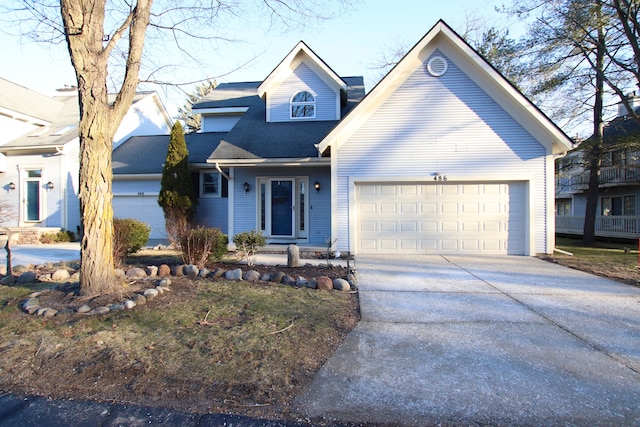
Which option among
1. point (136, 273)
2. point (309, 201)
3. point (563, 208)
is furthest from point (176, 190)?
point (563, 208)

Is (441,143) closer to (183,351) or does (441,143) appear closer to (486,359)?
(486,359)

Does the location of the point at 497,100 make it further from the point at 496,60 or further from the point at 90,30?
the point at 496,60

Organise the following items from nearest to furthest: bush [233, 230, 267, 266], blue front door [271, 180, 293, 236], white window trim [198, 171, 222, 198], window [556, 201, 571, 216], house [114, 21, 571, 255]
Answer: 1. bush [233, 230, 267, 266]
2. house [114, 21, 571, 255]
3. blue front door [271, 180, 293, 236]
4. white window trim [198, 171, 222, 198]
5. window [556, 201, 571, 216]

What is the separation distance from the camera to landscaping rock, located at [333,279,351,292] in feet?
20.5

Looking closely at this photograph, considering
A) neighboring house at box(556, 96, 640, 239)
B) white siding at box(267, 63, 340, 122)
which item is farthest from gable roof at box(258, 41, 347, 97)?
neighboring house at box(556, 96, 640, 239)

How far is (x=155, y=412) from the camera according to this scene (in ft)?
8.80

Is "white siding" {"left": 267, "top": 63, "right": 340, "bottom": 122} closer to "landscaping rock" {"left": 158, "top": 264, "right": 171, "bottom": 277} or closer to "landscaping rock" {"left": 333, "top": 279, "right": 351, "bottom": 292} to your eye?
"landscaping rock" {"left": 158, "top": 264, "right": 171, "bottom": 277}

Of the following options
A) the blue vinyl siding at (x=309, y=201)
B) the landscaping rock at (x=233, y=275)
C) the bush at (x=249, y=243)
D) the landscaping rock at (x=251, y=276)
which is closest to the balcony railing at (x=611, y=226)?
the blue vinyl siding at (x=309, y=201)

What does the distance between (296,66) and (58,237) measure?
11.7m

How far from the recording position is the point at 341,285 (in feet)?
20.6

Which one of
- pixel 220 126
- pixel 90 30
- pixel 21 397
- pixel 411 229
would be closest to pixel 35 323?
pixel 21 397

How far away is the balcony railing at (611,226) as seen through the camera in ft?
61.3

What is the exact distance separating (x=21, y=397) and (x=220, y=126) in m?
14.8

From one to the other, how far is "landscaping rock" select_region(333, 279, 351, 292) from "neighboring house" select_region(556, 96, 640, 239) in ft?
45.1
